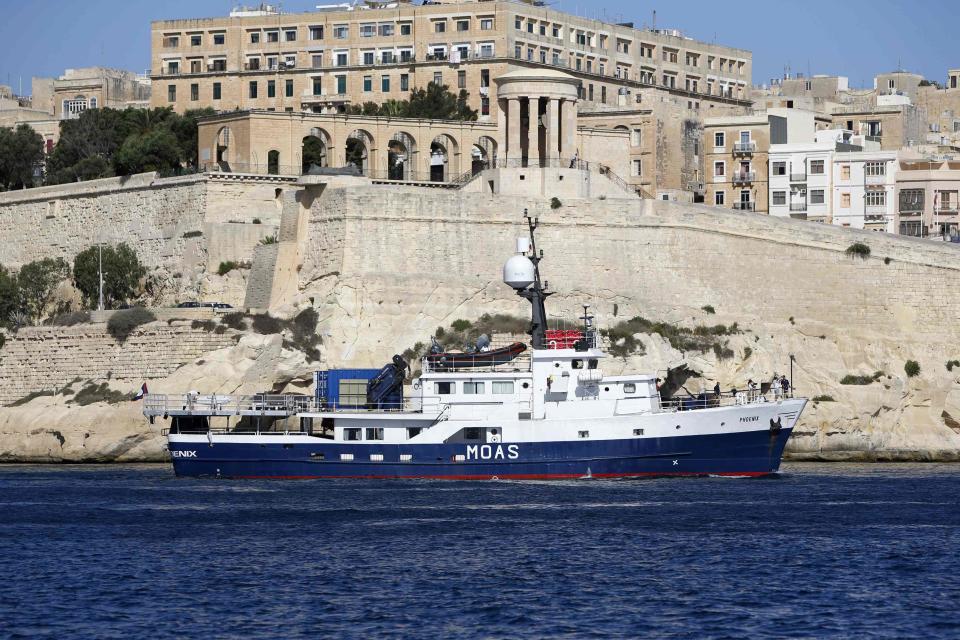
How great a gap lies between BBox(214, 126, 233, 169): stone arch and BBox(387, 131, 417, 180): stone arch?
6157mm

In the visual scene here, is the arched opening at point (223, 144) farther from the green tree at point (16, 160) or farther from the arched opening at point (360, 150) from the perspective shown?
the green tree at point (16, 160)

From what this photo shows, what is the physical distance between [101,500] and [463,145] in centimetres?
3152

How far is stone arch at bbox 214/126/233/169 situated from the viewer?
69875 mm

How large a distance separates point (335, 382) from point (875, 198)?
3151cm

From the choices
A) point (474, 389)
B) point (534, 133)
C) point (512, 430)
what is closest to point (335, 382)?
point (474, 389)

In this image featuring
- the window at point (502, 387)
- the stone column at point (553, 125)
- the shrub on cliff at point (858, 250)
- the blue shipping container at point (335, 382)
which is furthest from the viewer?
the stone column at point (553, 125)

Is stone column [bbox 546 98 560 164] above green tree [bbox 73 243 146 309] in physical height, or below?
above

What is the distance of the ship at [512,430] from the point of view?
49656 mm

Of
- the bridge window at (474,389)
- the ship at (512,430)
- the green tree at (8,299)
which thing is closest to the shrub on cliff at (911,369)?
the ship at (512,430)

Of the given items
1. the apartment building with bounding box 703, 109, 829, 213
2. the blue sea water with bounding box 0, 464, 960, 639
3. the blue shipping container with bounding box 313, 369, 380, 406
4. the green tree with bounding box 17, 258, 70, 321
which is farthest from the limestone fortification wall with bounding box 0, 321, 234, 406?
the apartment building with bounding box 703, 109, 829, 213

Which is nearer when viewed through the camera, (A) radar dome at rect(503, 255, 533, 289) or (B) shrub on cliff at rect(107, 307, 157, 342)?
(A) radar dome at rect(503, 255, 533, 289)

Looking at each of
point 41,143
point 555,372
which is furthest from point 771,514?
point 41,143

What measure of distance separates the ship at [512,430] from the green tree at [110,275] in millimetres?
16850

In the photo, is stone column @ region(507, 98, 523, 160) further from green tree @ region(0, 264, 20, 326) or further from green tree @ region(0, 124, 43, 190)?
green tree @ region(0, 124, 43, 190)
